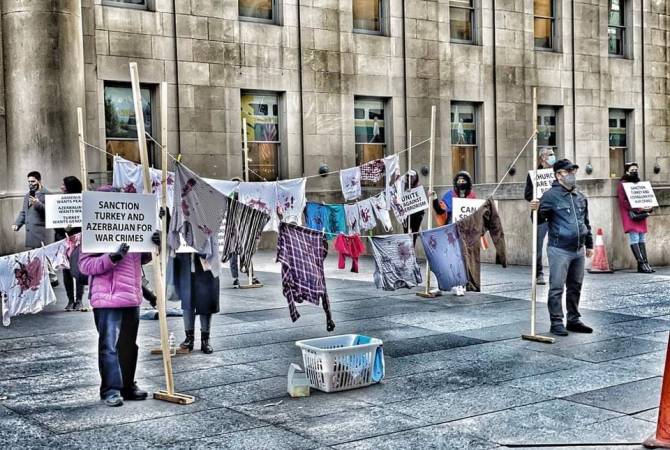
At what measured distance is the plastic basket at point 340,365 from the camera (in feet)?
26.3

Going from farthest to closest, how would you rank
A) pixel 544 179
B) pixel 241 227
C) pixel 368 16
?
pixel 368 16 < pixel 544 179 < pixel 241 227

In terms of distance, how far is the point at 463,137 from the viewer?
91.5ft

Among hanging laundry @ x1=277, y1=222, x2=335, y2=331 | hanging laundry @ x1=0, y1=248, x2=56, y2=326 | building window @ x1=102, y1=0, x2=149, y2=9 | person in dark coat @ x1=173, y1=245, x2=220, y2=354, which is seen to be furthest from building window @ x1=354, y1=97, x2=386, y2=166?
hanging laundry @ x1=277, y1=222, x2=335, y2=331

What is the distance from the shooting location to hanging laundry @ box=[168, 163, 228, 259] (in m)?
8.50

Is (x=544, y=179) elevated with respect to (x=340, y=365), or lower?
elevated

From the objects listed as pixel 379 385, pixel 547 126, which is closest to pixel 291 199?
pixel 379 385

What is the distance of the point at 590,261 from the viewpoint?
59.9ft

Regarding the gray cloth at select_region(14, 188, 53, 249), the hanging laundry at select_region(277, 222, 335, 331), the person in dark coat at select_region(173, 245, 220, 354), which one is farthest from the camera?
the gray cloth at select_region(14, 188, 53, 249)

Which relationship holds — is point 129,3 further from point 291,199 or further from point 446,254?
point 446,254

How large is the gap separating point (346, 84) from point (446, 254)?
574 inches

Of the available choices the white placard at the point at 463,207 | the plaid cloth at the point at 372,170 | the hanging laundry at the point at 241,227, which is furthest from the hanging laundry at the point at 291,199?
the hanging laundry at the point at 241,227

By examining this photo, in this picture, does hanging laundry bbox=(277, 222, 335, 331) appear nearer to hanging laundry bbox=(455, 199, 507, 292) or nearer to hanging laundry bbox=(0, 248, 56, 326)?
hanging laundry bbox=(455, 199, 507, 292)

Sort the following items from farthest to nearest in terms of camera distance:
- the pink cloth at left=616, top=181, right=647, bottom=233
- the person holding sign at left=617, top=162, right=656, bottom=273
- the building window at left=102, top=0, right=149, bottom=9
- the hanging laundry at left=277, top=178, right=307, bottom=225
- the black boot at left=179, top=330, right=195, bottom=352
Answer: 1. the building window at left=102, top=0, right=149, bottom=9
2. the pink cloth at left=616, top=181, right=647, bottom=233
3. the person holding sign at left=617, top=162, right=656, bottom=273
4. the hanging laundry at left=277, top=178, right=307, bottom=225
5. the black boot at left=179, top=330, right=195, bottom=352

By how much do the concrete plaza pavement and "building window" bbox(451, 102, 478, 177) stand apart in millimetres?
14647
